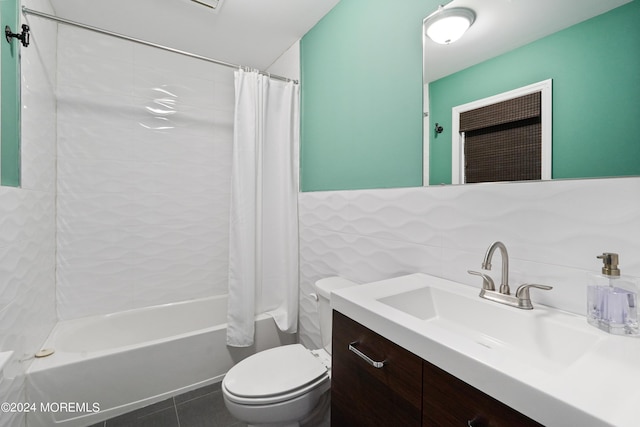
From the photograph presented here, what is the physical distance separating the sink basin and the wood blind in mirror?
428 mm

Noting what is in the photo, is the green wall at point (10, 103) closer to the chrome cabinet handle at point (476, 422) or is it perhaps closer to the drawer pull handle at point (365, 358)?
the drawer pull handle at point (365, 358)

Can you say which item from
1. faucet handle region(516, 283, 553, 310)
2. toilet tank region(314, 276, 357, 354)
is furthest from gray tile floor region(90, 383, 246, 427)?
faucet handle region(516, 283, 553, 310)

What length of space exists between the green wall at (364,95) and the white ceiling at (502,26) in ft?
0.35

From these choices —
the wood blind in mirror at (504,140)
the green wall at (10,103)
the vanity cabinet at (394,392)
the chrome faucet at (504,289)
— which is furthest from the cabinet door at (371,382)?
the green wall at (10,103)

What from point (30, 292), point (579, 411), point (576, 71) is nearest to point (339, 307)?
point (579, 411)

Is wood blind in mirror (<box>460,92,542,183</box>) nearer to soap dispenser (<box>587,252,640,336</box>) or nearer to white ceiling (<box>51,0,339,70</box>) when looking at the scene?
soap dispenser (<box>587,252,640,336</box>)

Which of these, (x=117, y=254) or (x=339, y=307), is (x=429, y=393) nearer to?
(x=339, y=307)

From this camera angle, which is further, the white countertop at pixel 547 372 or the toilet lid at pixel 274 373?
the toilet lid at pixel 274 373

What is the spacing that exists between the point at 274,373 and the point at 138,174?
5.94 ft

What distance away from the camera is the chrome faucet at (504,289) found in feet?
2.70

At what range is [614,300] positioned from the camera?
65 centimetres

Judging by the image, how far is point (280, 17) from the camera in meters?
1.82

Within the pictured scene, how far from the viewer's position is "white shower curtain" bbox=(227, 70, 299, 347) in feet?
6.15

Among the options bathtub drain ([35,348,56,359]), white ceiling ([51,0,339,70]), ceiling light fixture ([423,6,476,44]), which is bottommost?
bathtub drain ([35,348,56,359])
